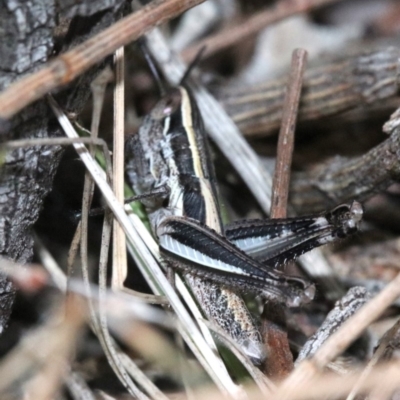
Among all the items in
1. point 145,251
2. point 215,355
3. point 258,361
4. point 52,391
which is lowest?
point 258,361

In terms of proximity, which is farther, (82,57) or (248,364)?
(248,364)

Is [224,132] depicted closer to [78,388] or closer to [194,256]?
[194,256]

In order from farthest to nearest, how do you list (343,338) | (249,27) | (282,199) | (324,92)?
(249,27)
(324,92)
(282,199)
(343,338)

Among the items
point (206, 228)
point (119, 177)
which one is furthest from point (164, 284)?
point (119, 177)

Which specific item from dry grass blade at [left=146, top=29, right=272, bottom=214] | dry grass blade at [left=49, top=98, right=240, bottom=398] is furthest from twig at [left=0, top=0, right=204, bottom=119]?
dry grass blade at [left=146, top=29, right=272, bottom=214]

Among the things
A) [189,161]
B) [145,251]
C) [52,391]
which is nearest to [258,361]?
[145,251]

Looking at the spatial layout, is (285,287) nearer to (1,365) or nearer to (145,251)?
(145,251)
